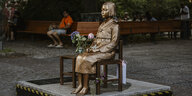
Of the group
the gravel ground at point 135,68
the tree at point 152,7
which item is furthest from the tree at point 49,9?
the tree at point 152,7

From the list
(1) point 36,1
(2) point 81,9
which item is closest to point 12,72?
(2) point 81,9

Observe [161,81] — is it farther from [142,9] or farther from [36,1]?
[142,9]

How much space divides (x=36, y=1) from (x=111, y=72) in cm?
1144

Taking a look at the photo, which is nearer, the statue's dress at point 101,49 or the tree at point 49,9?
the statue's dress at point 101,49

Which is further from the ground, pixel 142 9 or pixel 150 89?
pixel 142 9

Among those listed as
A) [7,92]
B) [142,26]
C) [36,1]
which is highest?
[36,1]

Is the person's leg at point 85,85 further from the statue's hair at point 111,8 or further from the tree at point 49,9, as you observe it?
the tree at point 49,9

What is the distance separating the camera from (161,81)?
8.23m

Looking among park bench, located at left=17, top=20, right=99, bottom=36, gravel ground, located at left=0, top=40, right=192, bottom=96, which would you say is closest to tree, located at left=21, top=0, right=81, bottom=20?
park bench, located at left=17, top=20, right=99, bottom=36

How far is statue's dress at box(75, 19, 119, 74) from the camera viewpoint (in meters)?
5.82

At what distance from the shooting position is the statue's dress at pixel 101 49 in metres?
5.82

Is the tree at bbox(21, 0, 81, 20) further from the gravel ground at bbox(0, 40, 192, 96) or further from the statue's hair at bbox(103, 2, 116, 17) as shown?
the statue's hair at bbox(103, 2, 116, 17)

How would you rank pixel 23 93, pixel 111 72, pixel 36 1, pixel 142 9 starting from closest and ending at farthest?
pixel 23 93, pixel 111 72, pixel 36 1, pixel 142 9

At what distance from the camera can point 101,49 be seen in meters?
6.05
